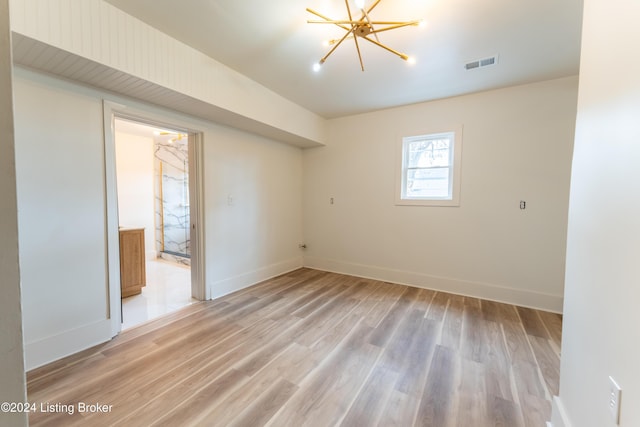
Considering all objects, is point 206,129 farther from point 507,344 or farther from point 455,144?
point 507,344

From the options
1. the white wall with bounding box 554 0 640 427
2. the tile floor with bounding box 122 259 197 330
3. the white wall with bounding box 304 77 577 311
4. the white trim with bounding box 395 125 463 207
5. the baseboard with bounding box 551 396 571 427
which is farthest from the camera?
the white trim with bounding box 395 125 463 207

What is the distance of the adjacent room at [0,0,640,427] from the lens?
113 cm

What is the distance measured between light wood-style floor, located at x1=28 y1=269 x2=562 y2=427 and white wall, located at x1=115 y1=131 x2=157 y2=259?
3.41 meters

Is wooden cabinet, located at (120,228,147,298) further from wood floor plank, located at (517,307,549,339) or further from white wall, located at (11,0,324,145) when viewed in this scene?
wood floor plank, located at (517,307,549,339)

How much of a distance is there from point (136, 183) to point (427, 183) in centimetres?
569

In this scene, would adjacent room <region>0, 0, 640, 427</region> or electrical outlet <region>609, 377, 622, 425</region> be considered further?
adjacent room <region>0, 0, 640, 427</region>

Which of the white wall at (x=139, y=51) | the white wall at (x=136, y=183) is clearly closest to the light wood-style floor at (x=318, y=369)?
the white wall at (x=139, y=51)

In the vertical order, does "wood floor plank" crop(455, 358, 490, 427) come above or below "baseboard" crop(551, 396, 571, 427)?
below

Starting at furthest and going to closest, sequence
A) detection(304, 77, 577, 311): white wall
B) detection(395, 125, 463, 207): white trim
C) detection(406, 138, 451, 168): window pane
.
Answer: detection(406, 138, 451, 168): window pane
detection(395, 125, 463, 207): white trim
detection(304, 77, 577, 311): white wall

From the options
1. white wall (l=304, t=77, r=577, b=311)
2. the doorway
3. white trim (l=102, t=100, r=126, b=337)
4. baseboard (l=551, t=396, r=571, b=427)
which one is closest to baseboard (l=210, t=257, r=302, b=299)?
white wall (l=304, t=77, r=577, b=311)

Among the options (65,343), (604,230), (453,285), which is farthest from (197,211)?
(453,285)

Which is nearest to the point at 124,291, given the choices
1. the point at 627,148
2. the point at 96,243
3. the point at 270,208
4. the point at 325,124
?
the point at 96,243

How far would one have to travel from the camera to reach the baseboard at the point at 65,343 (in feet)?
6.17

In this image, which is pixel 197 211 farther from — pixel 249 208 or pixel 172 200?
pixel 172 200
